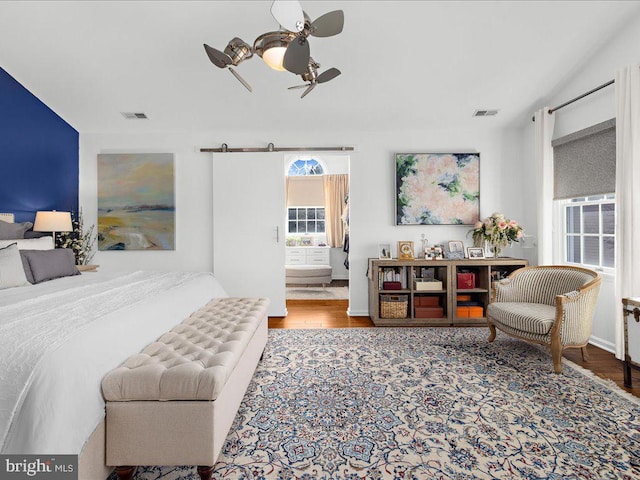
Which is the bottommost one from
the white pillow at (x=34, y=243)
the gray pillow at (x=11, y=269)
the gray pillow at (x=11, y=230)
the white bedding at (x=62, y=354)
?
the white bedding at (x=62, y=354)

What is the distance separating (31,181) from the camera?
12.9ft

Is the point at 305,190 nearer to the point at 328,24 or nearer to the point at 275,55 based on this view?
the point at 275,55

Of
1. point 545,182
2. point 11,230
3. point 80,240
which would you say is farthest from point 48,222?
point 545,182

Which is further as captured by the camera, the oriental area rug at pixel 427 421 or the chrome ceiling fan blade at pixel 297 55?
the chrome ceiling fan blade at pixel 297 55

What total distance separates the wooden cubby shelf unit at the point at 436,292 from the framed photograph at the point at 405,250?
0.14 metres

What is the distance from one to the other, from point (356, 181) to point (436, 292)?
1.81 meters

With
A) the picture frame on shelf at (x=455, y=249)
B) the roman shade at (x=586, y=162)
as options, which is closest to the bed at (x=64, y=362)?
the picture frame on shelf at (x=455, y=249)

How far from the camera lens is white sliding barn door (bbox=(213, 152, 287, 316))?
4.67 m

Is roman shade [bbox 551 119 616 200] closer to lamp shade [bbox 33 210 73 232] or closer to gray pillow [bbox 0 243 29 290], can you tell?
gray pillow [bbox 0 243 29 290]

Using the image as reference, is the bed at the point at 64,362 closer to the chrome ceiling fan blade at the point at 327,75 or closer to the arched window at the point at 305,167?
the chrome ceiling fan blade at the point at 327,75

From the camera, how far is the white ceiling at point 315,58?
2.87 m

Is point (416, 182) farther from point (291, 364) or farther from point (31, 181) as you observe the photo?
point (31, 181)

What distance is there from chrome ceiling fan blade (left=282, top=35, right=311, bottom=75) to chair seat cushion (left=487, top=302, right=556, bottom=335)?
2.69m

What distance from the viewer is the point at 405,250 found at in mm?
4500
